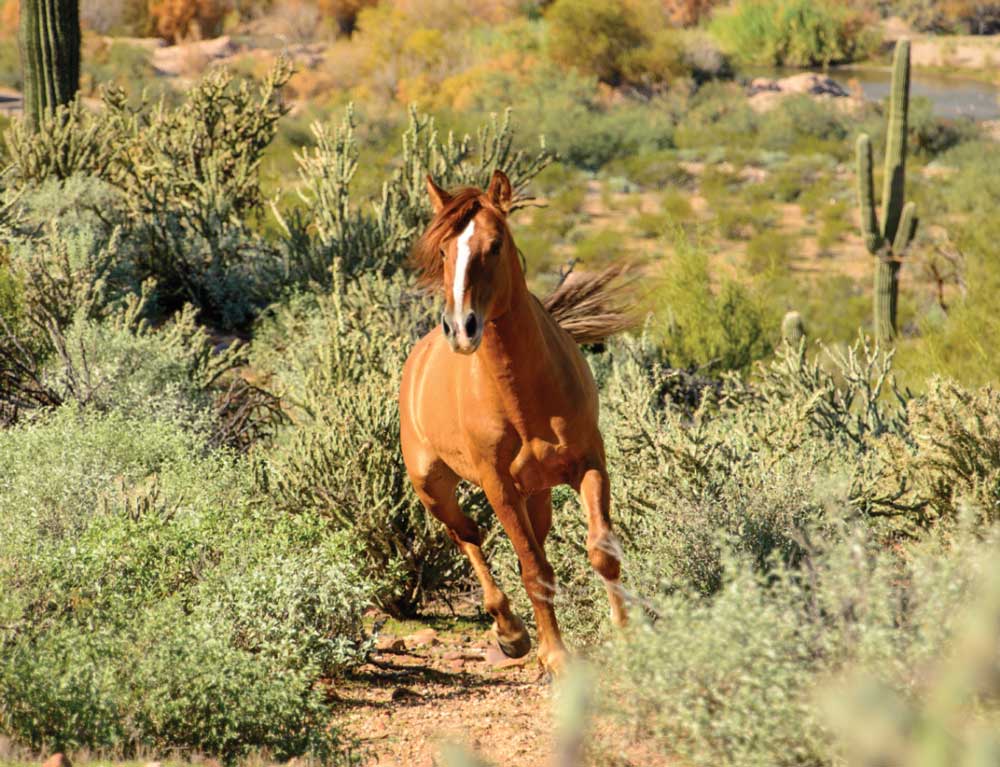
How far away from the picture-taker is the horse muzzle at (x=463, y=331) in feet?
17.7

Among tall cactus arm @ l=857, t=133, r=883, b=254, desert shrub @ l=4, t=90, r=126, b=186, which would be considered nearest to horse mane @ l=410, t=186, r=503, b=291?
desert shrub @ l=4, t=90, r=126, b=186

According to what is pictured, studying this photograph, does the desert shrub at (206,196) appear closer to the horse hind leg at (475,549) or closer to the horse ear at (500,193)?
the horse hind leg at (475,549)

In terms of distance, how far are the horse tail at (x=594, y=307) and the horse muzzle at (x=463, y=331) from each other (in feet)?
7.87

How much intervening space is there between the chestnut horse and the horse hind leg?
0.49 m

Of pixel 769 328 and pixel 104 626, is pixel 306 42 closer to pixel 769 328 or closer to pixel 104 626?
pixel 769 328

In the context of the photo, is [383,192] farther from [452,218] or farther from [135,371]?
[452,218]

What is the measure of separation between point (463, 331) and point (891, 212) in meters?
18.5

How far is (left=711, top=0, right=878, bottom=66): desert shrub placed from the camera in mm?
60969

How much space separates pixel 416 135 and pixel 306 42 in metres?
50.6

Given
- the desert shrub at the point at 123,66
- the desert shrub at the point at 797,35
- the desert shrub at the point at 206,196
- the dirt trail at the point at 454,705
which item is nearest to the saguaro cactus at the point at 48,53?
the desert shrub at the point at 206,196

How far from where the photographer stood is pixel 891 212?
22.6 meters

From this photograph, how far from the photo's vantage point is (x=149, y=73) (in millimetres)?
51719

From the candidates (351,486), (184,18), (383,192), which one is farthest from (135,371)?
(184,18)

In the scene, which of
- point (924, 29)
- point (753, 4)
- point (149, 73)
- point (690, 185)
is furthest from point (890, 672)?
point (924, 29)
